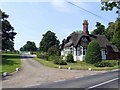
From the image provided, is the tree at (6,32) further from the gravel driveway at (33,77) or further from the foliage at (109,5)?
the foliage at (109,5)

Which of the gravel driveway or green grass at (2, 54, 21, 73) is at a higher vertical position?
green grass at (2, 54, 21, 73)

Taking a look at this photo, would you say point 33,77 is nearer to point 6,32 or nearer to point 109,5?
point 109,5

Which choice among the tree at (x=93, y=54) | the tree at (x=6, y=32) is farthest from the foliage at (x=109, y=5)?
the tree at (x=6, y=32)

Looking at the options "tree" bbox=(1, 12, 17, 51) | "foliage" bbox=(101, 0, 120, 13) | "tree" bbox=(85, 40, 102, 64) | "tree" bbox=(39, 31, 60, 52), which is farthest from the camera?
"tree" bbox=(39, 31, 60, 52)

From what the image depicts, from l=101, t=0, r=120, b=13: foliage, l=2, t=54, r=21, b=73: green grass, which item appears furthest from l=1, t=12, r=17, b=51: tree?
l=101, t=0, r=120, b=13: foliage

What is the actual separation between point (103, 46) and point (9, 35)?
27179mm

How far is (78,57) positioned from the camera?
63000mm

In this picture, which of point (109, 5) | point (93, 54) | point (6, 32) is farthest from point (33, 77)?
point (6, 32)

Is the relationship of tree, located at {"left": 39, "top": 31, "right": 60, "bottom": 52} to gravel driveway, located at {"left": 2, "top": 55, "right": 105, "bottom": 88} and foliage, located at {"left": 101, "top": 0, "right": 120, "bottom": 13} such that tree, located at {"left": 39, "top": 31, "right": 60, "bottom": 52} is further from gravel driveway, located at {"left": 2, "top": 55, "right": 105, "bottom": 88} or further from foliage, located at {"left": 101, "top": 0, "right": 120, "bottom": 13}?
foliage, located at {"left": 101, "top": 0, "right": 120, "bottom": 13}

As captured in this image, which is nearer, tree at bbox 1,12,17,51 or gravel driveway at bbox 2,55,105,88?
gravel driveway at bbox 2,55,105,88

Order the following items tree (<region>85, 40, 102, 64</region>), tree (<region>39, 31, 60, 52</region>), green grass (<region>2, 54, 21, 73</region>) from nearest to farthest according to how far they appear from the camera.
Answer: green grass (<region>2, 54, 21, 73</region>)
tree (<region>85, 40, 102, 64</region>)
tree (<region>39, 31, 60, 52</region>)

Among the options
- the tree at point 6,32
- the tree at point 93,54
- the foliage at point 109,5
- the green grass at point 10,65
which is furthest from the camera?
the tree at point 6,32

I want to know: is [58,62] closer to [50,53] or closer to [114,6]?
[50,53]

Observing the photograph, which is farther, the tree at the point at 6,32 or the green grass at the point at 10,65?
the tree at the point at 6,32
